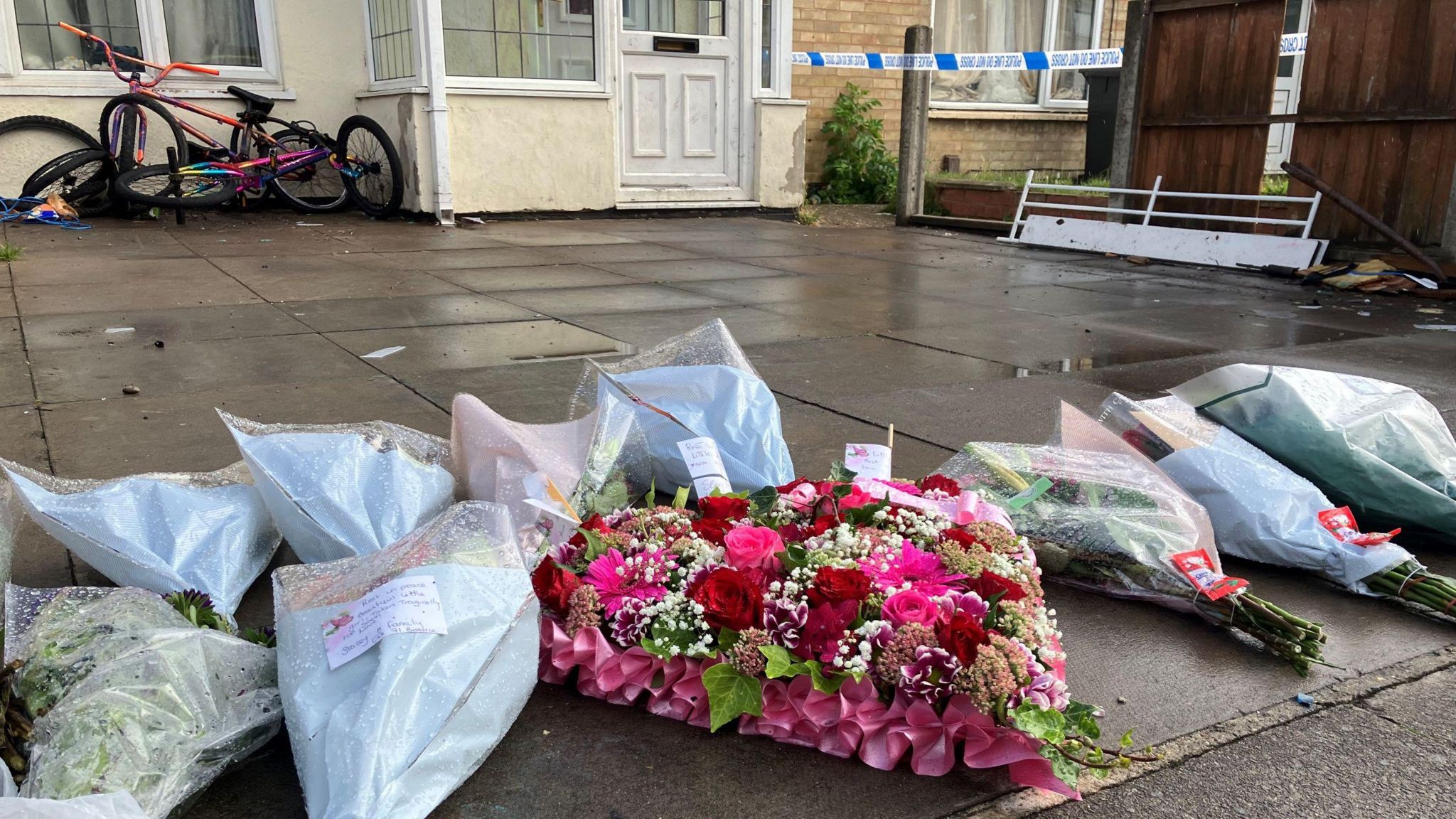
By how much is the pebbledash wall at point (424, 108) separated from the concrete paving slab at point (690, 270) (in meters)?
2.96

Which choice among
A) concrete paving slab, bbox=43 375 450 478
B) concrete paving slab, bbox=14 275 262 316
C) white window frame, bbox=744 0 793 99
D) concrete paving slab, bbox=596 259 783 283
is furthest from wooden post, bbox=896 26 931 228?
concrete paving slab, bbox=43 375 450 478

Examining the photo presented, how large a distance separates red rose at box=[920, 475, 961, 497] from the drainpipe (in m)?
7.87

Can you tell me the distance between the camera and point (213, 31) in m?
9.64

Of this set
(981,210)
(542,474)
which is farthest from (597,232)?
(542,474)

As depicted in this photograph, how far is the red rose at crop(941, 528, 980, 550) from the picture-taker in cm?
215

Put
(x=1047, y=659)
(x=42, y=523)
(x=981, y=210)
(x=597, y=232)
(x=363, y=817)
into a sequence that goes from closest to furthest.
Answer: (x=363, y=817), (x=1047, y=659), (x=42, y=523), (x=597, y=232), (x=981, y=210)

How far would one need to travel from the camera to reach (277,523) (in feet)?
7.68

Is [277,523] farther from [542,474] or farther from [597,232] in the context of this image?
[597,232]

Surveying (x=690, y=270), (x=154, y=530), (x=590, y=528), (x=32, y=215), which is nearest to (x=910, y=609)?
(x=590, y=528)

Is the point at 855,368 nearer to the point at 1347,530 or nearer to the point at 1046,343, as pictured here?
the point at 1046,343

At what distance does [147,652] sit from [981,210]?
A: 400 inches

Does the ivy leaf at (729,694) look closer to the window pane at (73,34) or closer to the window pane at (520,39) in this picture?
the window pane at (520,39)

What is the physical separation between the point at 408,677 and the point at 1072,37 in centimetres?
1507

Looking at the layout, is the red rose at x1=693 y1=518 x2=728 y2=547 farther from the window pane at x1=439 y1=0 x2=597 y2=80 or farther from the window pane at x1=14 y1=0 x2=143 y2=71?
the window pane at x1=14 y1=0 x2=143 y2=71
